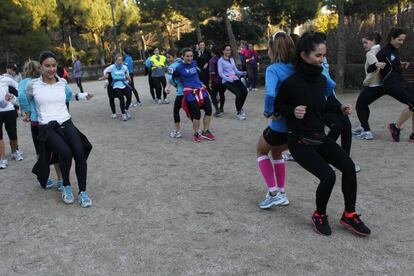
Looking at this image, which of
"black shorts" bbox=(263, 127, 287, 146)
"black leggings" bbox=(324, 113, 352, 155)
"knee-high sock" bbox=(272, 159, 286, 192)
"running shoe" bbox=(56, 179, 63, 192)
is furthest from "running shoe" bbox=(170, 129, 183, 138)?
"black shorts" bbox=(263, 127, 287, 146)

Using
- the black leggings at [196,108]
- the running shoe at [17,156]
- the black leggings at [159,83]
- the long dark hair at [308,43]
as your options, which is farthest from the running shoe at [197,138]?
the black leggings at [159,83]

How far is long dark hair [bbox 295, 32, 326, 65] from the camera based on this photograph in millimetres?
3619

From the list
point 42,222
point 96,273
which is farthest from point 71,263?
point 42,222

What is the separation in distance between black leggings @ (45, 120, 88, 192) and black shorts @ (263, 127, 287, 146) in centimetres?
208

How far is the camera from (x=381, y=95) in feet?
24.4

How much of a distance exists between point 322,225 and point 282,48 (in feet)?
5.24

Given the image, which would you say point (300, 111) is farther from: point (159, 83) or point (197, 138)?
point (159, 83)

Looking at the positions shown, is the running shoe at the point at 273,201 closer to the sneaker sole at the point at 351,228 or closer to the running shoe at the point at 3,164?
the sneaker sole at the point at 351,228

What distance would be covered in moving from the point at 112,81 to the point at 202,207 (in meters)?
7.17

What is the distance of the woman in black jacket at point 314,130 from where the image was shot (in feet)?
12.1

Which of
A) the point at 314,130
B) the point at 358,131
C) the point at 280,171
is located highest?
the point at 314,130

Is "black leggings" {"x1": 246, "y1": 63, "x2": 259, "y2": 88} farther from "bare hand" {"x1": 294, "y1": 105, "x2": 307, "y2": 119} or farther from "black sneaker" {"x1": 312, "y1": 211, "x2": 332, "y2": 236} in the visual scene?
"bare hand" {"x1": 294, "y1": 105, "x2": 307, "y2": 119}

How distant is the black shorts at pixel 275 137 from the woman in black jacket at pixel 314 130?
253 mm

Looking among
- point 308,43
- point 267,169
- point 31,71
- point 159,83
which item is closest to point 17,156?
point 31,71
